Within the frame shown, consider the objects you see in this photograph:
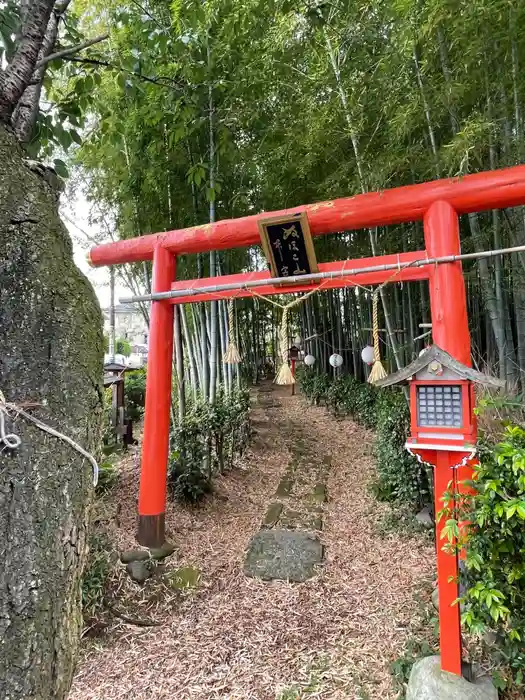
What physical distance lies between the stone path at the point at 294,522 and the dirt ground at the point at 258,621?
0.09 metres

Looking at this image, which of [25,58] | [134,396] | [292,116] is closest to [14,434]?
[25,58]

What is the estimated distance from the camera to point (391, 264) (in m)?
2.75

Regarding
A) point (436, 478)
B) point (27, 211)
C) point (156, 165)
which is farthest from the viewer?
point (156, 165)

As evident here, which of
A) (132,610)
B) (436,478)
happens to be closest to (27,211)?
(436,478)

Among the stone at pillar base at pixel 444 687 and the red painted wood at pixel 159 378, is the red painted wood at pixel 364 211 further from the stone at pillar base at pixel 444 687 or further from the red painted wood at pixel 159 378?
the stone at pillar base at pixel 444 687

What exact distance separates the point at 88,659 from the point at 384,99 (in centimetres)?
445

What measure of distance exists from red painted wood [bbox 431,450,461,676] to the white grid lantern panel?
159 mm

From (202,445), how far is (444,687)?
3.07 metres

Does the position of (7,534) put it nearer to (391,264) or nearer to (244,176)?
(391,264)

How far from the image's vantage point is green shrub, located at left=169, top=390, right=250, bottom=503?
3967 millimetres

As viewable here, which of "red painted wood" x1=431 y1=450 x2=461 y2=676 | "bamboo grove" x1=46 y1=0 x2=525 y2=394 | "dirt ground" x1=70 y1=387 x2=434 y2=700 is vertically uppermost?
"bamboo grove" x1=46 y1=0 x2=525 y2=394

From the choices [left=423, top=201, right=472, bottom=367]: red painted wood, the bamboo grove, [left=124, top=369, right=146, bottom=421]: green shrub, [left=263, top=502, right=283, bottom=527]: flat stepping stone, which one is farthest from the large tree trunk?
[left=124, top=369, right=146, bottom=421]: green shrub

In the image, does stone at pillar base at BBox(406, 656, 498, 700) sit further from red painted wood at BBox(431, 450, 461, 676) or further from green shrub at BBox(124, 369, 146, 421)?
green shrub at BBox(124, 369, 146, 421)

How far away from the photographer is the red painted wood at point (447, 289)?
97.1 inches
